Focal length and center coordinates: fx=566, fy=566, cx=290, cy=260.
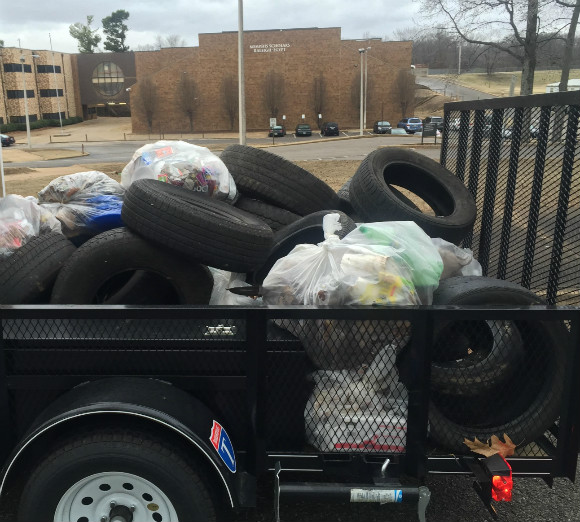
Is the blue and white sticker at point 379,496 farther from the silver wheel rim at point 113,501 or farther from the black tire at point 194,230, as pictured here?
the black tire at point 194,230

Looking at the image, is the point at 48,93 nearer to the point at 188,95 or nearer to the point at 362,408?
the point at 188,95

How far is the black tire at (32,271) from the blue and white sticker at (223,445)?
1.14m

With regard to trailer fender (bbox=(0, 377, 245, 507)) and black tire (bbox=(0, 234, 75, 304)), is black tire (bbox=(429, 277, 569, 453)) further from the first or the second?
black tire (bbox=(0, 234, 75, 304))

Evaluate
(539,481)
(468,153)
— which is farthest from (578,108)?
(539,481)

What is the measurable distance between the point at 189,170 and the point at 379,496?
7.55ft

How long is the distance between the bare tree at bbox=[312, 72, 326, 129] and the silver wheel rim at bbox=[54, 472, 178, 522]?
61477mm

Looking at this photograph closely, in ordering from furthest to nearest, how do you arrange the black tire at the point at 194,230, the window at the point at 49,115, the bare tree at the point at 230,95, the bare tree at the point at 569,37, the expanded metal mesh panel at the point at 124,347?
the window at the point at 49,115 < the bare tree at the point at 230,95 < the bare tree at the point at 569,37 < the black tire at the point at 194,230 < the expanded metal mesh panel at the point at 124,347

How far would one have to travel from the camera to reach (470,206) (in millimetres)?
3555

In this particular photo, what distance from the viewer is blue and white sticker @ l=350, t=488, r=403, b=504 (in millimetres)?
2076

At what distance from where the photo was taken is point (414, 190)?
14.3 feet

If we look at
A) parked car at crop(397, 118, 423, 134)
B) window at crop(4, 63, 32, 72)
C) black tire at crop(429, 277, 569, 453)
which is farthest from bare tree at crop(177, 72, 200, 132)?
black tire at crop(429, 277, 569, 453)

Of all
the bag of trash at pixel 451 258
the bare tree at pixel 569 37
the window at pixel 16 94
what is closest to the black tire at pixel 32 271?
the bag of trash at pixel 451 258

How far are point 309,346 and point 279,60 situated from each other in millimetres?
63441

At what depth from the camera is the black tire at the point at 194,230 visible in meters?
2.57
